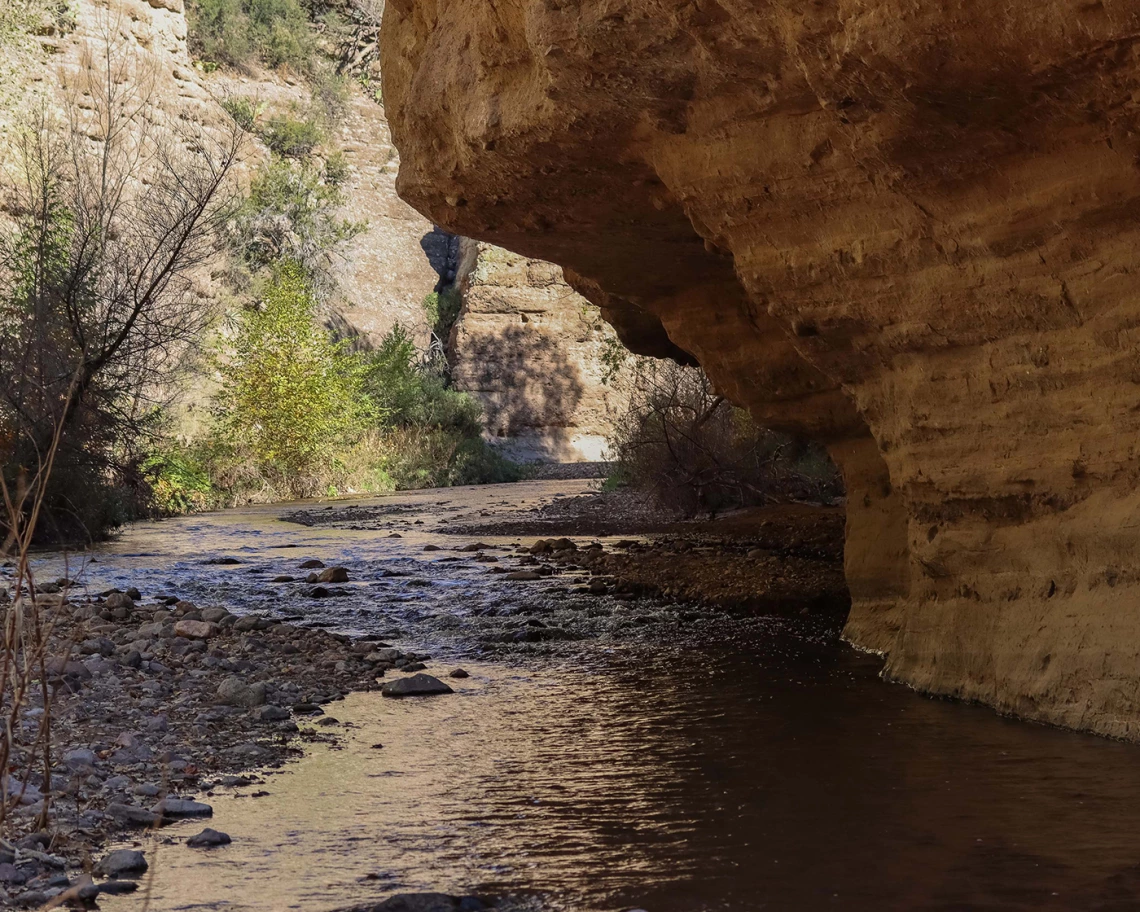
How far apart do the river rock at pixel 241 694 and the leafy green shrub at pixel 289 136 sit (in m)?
32.3

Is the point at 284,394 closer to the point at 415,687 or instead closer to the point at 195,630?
the point at 195,630

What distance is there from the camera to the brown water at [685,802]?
3.05m

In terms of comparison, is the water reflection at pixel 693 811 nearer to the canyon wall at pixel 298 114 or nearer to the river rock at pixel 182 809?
the river rock at pixel 182 809

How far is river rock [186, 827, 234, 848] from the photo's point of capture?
3393mm

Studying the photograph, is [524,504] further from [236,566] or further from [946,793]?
[946,793]

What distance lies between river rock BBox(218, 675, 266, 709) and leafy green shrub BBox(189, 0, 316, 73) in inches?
1389

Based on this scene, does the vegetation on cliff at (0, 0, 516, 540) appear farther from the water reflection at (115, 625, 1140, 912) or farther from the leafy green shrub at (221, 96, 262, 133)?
the water reflection at (115, 625, 1140, 912)

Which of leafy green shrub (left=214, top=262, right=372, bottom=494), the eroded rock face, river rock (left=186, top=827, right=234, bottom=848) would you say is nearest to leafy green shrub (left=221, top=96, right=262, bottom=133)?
leafy green shrub (left=214, top=262, right=372, bottom=494)

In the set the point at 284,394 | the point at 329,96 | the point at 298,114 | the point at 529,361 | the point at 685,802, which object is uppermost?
the point at 329,96

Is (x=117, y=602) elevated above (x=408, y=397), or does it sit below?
below

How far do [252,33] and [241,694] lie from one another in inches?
1434

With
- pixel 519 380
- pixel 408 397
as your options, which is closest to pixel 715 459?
pixel 408 397

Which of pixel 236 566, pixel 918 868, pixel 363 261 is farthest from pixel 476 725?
pixel 363 261

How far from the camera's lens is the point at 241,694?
5258 millimetres
